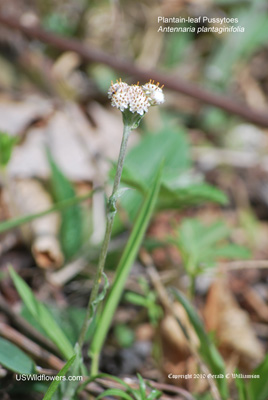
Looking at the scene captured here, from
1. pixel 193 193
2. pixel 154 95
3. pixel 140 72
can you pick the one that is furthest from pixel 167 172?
pixel 140 72

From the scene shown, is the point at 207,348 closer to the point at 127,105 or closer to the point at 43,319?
the point at 43,319

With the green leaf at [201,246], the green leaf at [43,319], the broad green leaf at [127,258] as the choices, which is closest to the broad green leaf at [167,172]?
the green leaf at [201,246]

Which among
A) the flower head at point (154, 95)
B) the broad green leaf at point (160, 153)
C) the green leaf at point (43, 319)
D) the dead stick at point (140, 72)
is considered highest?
the dead stick at point (140, 72)

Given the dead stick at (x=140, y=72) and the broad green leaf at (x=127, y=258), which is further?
the dead stick at (x=140, y=72)

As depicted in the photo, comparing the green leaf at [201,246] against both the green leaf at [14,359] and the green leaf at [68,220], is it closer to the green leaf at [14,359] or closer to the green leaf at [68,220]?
the green leaf at [68,220]

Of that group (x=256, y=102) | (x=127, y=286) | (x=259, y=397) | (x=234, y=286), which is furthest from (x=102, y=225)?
(x=256, y=102)

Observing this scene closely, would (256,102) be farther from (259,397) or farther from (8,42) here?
(259,397)

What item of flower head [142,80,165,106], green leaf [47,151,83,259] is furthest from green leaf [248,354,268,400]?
green leaf [47,151,83,259]
